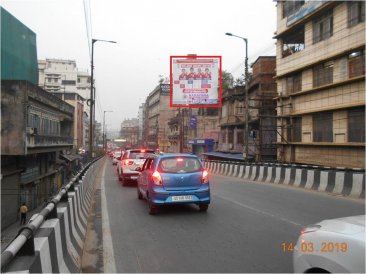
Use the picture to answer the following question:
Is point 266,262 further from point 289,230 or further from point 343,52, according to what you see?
point 343,52

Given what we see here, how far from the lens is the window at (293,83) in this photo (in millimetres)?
28277

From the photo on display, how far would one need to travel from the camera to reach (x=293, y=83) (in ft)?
95.0

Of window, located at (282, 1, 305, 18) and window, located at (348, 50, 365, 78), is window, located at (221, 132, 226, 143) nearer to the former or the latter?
window, located at (282, 1, 305, 18)

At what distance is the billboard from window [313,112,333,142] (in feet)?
21.4

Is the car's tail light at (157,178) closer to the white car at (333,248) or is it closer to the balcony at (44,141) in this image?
the white car at (333,248)

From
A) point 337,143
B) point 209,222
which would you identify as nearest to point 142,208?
point 209,222

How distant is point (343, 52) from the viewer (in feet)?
72.8

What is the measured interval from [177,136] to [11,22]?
2478 inches

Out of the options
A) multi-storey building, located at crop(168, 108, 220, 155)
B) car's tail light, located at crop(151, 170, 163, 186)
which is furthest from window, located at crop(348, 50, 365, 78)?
multi-storey building, located at crop(168, 108, 220, 155)

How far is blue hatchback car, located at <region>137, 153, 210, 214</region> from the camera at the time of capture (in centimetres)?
966

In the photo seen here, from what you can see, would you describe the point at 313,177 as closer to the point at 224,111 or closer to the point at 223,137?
the point at 223,137

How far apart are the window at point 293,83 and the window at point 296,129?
2060 millimetres

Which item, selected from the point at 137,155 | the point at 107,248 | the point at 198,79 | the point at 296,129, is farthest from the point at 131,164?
the point at 296,129

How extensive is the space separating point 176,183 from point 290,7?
22575 millimetres
